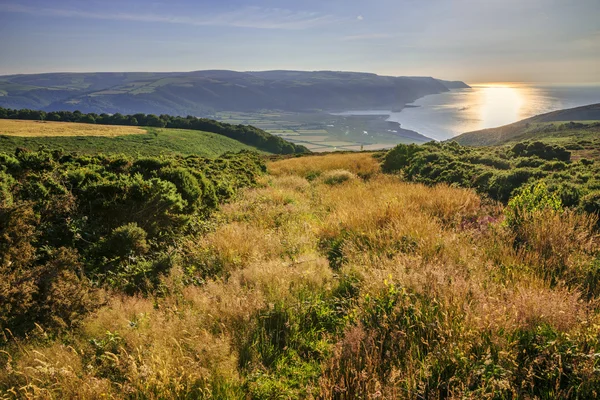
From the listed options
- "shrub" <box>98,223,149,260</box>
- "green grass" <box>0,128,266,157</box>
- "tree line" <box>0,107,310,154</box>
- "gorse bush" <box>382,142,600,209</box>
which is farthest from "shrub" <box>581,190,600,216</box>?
"tree line" <box>0,107,310,154</box>

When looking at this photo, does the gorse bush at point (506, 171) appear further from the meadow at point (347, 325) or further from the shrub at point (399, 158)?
the meadow at point (347, 325)

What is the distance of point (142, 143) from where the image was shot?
208 ft

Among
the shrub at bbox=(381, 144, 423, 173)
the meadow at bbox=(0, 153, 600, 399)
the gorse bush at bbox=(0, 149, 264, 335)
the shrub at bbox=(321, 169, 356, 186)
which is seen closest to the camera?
the meadow at bbox=(0, 153, 600, 399)

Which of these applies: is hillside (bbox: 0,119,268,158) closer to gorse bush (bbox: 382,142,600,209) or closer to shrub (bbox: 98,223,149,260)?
gorse bush (bbox: 382,142,600,209)

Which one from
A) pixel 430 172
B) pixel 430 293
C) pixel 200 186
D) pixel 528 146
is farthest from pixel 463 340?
pixel 528 146

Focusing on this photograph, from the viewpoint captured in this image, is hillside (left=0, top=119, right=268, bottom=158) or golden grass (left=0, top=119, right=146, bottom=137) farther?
golden grass (left=0, top=119, right=146, bottom=137)

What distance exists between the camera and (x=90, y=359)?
2.96 m

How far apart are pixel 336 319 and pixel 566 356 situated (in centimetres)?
197

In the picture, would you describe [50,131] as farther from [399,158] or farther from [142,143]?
[399,158]

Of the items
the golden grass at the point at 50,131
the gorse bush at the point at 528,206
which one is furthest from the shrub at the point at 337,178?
the golden grass at the point at 50,131

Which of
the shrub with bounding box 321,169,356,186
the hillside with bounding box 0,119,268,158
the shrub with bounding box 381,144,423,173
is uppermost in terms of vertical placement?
the hillside with bounding box 0,119,268,158

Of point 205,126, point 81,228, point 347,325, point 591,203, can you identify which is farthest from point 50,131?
point 591,203

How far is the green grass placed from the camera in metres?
49.2

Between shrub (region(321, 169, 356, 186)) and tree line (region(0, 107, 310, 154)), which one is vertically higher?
tree line (region(0, 107, 310, 154))
